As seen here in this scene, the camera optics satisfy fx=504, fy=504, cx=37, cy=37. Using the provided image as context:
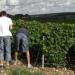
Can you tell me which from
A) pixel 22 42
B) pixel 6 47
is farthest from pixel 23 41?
pixel 6 47

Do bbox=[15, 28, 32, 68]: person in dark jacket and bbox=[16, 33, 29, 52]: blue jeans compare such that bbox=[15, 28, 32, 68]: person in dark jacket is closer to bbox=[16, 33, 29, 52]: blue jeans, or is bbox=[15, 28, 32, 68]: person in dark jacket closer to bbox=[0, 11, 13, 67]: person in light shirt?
bbox=[16, 33, 29, 52]: blue jeans

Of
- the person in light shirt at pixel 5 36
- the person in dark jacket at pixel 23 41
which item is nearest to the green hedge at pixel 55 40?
the person in dark jacket at pixel 23 41

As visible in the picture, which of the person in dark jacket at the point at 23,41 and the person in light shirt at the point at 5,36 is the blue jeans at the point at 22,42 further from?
the person in light shirt at the point at 5,36

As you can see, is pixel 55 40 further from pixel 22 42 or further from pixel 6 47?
pixel 6 47

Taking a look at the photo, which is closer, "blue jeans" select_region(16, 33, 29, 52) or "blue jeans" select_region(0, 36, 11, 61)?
"blue jeans" select_region(0, 36, 11, 61)

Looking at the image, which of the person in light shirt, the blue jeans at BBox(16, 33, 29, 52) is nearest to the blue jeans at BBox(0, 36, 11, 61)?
the person in light shirt

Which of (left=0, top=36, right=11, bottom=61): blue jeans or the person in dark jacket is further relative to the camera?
the person in dark jacket

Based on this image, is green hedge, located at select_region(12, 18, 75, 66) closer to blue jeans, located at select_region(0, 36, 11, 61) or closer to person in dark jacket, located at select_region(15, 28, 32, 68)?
person in dark jacket, located at select_region(15, 28, 32, 68)

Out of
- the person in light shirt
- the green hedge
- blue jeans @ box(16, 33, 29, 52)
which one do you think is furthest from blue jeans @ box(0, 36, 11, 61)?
the green hedge

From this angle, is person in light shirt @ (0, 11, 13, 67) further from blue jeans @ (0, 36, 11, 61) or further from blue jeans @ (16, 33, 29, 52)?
blue jeans @ (16, 33, 29, 52)

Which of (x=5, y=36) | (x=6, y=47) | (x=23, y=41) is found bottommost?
(x=6, y=47)

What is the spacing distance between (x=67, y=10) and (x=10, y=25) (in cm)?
302

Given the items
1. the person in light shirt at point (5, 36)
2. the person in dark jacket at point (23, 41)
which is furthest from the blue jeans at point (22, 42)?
the person in light shirt at point (5, 36)

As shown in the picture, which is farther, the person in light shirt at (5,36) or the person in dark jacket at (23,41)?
the person in dark jacket at (23,41)
